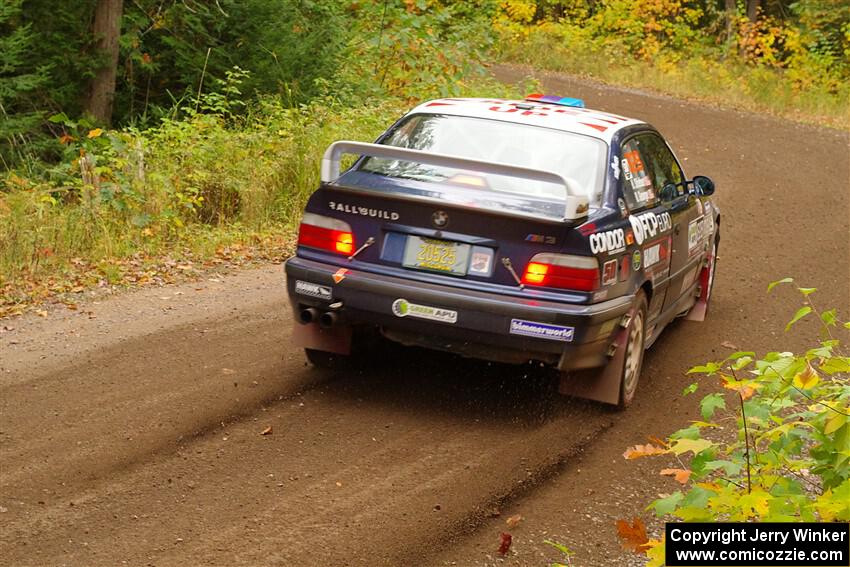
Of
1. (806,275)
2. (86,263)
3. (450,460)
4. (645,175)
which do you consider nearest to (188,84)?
(86,263)

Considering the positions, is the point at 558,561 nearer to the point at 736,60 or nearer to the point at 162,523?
the point at 162,523

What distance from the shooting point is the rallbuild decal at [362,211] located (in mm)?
6371

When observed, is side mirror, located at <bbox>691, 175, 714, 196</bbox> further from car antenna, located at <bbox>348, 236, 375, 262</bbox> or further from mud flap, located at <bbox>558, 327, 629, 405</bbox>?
car antenna, located at <bbox>348, 236, 375, 262</bbox>

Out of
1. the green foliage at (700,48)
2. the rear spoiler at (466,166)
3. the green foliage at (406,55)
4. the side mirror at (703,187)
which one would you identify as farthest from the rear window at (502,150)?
the green foliage at (700,48)

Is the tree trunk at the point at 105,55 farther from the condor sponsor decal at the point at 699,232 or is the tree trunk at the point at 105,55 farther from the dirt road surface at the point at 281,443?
the condor sponsor decal at the point at 699,232

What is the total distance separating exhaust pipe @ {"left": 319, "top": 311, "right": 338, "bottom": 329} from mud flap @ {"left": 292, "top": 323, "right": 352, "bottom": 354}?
1.53 feet

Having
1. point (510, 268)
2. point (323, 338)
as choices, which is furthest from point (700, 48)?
point (510, 268)

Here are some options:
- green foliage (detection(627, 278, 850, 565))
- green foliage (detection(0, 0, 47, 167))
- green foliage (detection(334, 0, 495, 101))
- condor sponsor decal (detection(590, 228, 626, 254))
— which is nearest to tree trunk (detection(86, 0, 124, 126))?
green foliage (detection(0, 0, 47, 167))

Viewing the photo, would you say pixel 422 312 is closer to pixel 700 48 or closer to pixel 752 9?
pixel 700 48

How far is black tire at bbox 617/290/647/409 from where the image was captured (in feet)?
22.4

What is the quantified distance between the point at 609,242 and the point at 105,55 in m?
10.8

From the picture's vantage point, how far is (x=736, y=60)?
3366 cm

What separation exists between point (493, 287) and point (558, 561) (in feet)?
5.92

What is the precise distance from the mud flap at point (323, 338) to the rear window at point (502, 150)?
102cm
